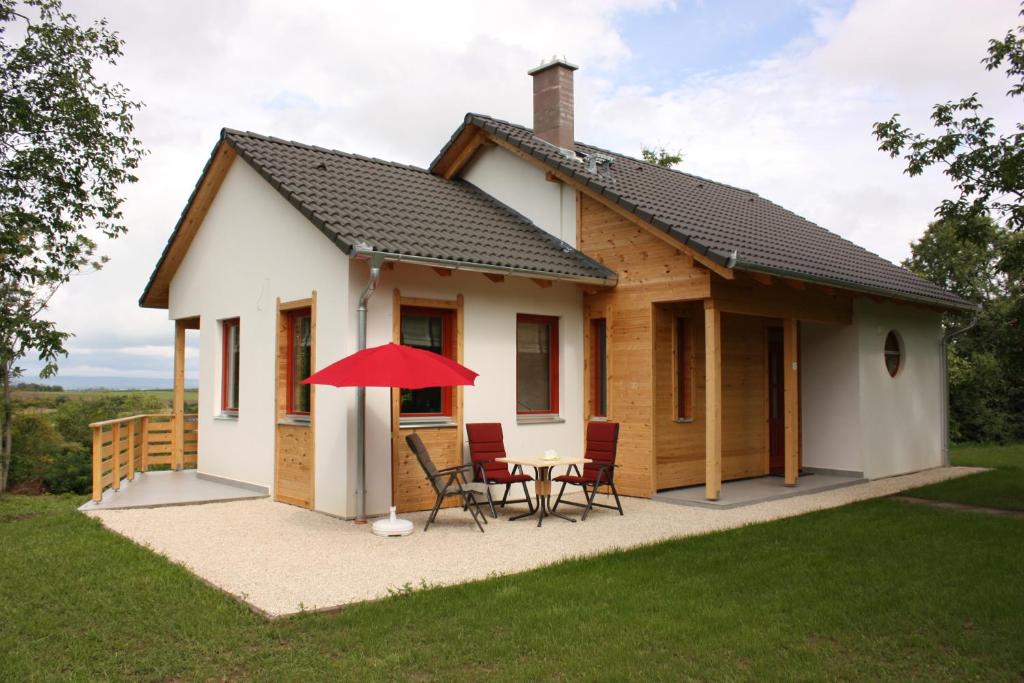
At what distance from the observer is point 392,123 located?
572 inches

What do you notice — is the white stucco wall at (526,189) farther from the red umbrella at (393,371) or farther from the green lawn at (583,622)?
the green lawn at (583,622)

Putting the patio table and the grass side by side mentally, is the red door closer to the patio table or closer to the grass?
the grass

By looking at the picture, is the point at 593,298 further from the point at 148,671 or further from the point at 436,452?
the point at 148,671

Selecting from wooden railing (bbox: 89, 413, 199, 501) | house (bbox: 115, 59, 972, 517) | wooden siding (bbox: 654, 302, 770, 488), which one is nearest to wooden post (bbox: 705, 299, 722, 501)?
house (bbox: 115, 59, 972, 517)

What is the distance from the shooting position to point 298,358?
10391 millimetres

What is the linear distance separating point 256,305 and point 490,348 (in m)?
3.28

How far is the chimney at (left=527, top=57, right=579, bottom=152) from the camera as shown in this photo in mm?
13312

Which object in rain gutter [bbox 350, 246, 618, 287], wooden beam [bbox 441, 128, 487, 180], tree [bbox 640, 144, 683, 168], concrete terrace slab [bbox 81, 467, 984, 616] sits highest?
tree [bbox 640, 144, 683, 168]

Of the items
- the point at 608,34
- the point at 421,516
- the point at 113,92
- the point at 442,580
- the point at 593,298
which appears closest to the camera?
the point at 442,580

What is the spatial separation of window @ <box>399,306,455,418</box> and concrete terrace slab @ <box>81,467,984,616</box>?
1212 mm

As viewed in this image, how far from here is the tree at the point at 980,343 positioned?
19766mm

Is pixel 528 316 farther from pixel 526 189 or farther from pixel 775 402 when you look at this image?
pixel 775 402

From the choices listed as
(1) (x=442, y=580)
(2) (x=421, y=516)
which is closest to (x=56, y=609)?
(1) (x=442, y=580)

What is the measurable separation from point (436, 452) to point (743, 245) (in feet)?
15.8
